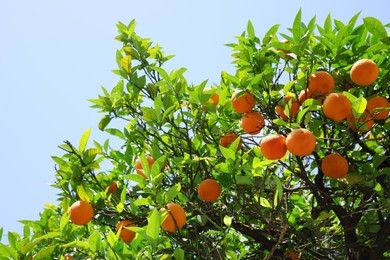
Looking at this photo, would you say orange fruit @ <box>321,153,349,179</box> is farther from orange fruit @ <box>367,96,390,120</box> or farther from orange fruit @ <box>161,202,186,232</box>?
orange fruit @ <box>161,202,186,232</box>

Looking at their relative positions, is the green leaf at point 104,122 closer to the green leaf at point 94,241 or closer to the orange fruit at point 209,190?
the orange fruit at point 209,190

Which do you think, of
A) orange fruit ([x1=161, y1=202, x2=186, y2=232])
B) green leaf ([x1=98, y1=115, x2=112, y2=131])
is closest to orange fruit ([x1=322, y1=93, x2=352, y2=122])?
orange fruit ([x1=161, y1=202, x2=186, y2=232])

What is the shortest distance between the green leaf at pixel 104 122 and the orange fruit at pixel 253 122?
0.94m

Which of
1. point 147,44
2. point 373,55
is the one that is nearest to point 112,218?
point 147,44

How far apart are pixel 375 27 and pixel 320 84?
17.3 inches

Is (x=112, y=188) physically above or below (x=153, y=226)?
above

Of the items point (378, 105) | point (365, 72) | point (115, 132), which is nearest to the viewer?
point (365, 72)

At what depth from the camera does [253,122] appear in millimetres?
2359

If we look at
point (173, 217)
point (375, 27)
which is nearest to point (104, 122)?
point (173, 217)

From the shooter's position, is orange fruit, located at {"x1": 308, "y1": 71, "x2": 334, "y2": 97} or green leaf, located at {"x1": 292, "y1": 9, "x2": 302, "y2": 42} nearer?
orange fruit, located at {"x1": 308, "y1": 71, "x2": 334, "y2": 97}

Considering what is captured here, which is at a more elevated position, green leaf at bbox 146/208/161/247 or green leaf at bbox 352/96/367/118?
green leaf at bbox 352/96/367/118

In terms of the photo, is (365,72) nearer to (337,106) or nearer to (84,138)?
(337,106)

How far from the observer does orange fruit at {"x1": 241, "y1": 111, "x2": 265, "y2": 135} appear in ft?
7.74

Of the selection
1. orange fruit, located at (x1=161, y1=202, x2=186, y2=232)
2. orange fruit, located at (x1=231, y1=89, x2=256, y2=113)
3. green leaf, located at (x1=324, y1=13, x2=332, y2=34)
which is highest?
green leaf, located at (x1=324, y1=13, x2=332, y2=34)
